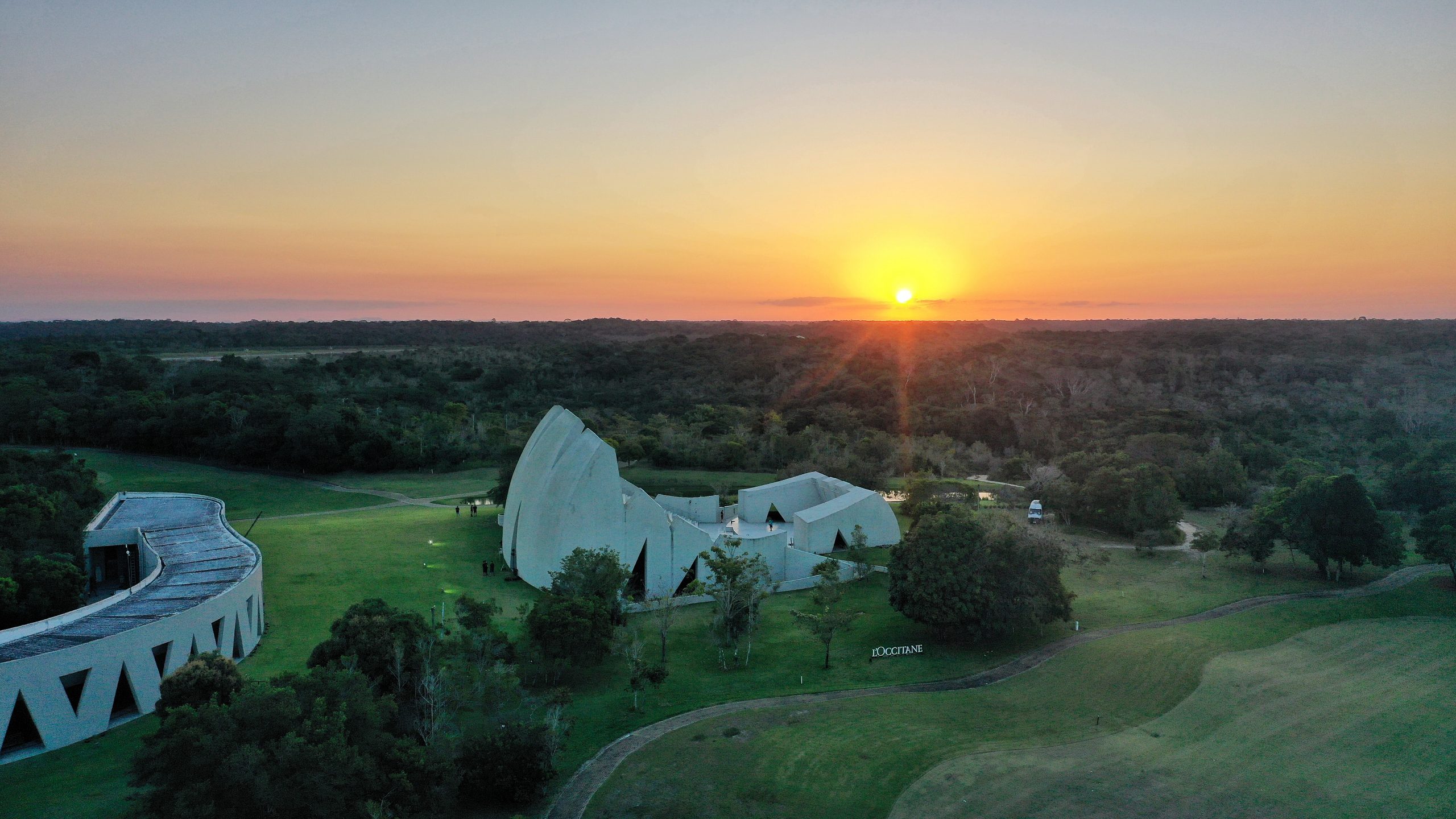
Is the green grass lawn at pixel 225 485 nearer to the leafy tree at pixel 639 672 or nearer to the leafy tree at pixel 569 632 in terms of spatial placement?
the leafy tree at pixel 569 632

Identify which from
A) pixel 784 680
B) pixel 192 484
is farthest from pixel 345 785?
pixel 192 484

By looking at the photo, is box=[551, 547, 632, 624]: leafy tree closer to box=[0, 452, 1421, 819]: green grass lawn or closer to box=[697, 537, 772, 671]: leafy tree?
box=[0, 452, 1421, 819]: green grass lawn

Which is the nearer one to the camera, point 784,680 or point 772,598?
point 784,680

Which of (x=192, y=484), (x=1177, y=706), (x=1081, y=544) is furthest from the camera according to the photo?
(x=192, y=484)

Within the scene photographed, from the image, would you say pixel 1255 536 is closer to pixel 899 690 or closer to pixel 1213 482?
pixel 1213 482

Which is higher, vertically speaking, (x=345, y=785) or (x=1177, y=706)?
(x=345, y=785)

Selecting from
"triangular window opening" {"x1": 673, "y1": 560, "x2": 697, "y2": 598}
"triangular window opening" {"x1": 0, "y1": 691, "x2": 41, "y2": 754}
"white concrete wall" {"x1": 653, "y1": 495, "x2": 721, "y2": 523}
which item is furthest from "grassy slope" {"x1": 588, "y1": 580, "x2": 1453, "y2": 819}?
"white concrete wall" {"x1": 653, "y1": 495, "x2": 721, "y2": 523}

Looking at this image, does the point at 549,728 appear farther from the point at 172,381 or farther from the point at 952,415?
the point at 172,381

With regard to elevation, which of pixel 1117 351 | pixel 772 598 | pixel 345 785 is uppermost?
pixel 1117 351
